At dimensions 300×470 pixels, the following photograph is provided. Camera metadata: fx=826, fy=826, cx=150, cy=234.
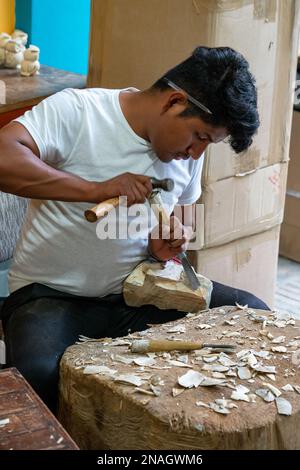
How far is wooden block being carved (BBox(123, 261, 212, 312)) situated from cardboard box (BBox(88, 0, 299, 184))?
18.9 inches

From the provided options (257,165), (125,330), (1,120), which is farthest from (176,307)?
(1,120)

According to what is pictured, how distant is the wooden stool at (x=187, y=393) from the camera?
1770 millimetres

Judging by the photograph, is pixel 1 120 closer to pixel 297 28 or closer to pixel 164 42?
pixel 164 42

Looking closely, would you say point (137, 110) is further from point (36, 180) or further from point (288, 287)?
point (288, 287)

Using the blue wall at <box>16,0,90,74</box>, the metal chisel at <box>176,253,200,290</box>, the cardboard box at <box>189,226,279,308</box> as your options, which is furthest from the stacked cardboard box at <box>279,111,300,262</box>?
the metal chisel at <box>176,253,200,290</box>

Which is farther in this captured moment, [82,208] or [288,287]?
[288,287]

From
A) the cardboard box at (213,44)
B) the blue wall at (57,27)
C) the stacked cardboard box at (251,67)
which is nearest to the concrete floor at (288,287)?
the stacked cardboard box at (251,67)

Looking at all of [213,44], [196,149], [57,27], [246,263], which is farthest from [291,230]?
[196,149]

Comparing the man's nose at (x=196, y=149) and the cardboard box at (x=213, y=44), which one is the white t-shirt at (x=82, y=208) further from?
the cardboard box at (x=213, y=44)

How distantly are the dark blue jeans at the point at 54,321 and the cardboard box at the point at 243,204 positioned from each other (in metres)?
0.36

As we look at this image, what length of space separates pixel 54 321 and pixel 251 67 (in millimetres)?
1102

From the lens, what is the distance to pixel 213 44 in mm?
2551

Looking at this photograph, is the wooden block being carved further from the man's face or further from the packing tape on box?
the packing tape on box

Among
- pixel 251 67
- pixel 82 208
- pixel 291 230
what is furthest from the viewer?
pixel 291 230
